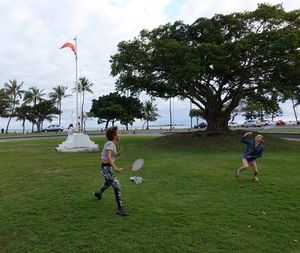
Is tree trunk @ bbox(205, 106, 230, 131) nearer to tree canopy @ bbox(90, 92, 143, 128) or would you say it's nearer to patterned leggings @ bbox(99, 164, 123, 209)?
patterned leggings @ bbox(99, 164, 123, 209)

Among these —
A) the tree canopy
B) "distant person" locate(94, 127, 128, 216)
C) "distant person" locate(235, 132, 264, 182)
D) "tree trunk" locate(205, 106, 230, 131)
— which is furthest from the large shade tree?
the tree canopy

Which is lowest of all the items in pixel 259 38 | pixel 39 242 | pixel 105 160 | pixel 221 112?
pixel 39 242

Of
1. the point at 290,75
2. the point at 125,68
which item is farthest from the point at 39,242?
the point at 290,75

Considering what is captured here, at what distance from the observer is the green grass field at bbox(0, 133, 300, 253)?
4965 millimetres

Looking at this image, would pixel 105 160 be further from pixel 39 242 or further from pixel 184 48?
pixel 184 48

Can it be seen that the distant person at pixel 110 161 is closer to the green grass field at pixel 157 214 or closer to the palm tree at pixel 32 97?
the green grass field at pixel 157 214

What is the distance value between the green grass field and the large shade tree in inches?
403

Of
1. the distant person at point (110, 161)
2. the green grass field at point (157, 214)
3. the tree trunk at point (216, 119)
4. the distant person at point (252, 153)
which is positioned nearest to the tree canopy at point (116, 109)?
the tree trunk at point (216, 119)

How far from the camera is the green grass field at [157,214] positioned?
16.3ft

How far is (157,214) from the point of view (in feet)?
20.8

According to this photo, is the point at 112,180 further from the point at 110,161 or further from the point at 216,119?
the point at 216,119

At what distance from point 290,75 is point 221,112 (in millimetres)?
5229

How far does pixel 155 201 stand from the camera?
7324 millimetres

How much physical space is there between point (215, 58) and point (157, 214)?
48.6 ft
